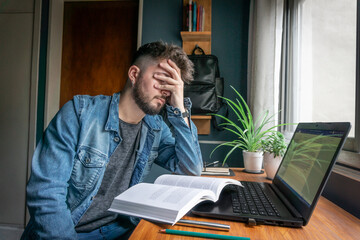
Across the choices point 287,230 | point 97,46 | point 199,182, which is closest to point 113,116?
point 199,182

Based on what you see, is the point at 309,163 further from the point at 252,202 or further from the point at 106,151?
the point at 106,151

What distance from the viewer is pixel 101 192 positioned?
99cm

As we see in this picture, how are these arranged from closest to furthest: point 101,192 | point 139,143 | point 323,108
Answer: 1. point 101,192
2. point 139,143
3. point 323,108

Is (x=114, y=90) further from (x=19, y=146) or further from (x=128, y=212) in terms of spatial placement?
(x=128, y=212)

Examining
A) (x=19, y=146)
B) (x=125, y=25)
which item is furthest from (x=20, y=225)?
(x=125, y=25)

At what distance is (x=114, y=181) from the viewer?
103 cm

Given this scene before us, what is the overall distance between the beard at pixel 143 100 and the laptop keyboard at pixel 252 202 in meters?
0.50

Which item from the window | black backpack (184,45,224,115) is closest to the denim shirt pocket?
the window

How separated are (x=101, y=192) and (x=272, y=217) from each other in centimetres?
74

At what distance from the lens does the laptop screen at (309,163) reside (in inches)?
21.2

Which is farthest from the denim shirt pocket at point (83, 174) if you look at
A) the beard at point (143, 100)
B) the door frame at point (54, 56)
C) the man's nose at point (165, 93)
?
the door frame at point (54, 56)

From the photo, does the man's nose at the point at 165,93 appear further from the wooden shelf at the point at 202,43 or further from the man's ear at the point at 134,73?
the wooden shelf at the point at 202,43

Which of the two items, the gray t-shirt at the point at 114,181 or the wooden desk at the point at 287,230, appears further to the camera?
the gray t-shirt at the point at 114,181

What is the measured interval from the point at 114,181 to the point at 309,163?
80 centimetres
